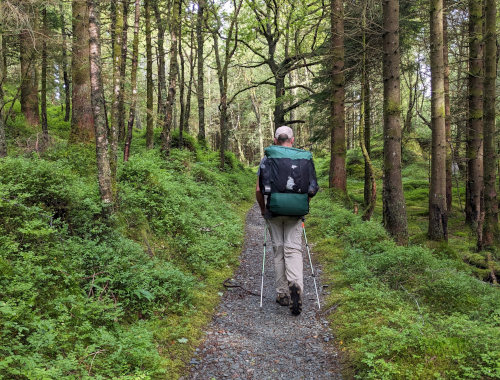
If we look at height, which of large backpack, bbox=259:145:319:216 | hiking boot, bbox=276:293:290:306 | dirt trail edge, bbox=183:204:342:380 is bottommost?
dirt trail edge, bbox=183:204:342:380

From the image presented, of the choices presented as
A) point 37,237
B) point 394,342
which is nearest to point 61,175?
point 37,237

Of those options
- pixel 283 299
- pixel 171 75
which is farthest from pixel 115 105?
pixel 171 75

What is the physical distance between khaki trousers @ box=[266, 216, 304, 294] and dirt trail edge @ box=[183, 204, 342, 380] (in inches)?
18.3

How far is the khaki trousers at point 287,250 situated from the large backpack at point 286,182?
10.9 inches

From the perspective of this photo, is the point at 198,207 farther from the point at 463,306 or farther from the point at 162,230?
the point at 463,306

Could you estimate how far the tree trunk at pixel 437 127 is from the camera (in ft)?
28.2

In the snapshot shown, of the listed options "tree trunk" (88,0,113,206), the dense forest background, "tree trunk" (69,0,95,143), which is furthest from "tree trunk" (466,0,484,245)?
"tree trunk" (69,0,95,143)

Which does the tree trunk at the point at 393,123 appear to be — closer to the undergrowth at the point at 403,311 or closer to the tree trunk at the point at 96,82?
the undergrowth at the point at 403,311

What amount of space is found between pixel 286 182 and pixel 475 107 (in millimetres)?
9910

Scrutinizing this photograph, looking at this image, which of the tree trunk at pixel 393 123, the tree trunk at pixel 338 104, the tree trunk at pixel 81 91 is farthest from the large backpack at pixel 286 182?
the tree trunk at pixel 338 104

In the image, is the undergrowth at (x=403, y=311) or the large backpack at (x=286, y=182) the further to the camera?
the large backpack at (x=286, y=182)

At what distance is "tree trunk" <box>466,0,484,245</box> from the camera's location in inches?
428

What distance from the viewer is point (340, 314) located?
479cm

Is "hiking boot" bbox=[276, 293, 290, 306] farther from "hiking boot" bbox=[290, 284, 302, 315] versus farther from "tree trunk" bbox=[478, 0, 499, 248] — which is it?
"tree trunk" bbox=[478, 0, 499, 248]
